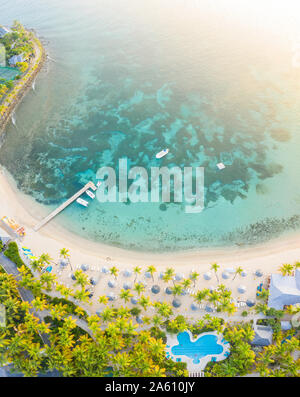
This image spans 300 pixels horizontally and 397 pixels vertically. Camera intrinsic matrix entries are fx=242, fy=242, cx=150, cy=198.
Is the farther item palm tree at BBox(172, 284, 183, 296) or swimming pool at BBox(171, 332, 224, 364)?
palm tree at BBox(172, 284, 183, 296)

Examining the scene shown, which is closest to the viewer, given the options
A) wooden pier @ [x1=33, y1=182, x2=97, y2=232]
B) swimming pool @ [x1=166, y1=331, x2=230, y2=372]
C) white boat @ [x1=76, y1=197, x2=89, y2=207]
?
swimming pool @ [x1=166, y1=331, x2=230, y2=372]

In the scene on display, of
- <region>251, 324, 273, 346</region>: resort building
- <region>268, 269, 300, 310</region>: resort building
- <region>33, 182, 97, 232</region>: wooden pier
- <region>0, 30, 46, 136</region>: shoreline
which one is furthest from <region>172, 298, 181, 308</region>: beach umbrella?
<region>0, 30, 46, 136</region>: shoreline

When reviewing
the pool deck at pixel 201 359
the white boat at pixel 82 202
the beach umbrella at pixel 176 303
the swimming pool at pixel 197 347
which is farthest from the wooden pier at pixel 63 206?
the swimming pool at pixel 197 347

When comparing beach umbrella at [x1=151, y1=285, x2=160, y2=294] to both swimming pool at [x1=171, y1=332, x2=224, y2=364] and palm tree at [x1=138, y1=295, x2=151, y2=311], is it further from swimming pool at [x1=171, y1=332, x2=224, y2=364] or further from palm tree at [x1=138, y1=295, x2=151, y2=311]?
swimming pool at [x1=171, y1=332, x2=224, y2=364]

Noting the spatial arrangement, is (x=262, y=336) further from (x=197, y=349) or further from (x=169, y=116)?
(x=169, y=116)

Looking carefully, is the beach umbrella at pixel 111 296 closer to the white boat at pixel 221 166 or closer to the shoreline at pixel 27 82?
the white boat at pixel 221 166

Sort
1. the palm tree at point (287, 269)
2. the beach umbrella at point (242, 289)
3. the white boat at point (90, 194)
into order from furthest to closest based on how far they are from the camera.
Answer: the white boat at point (90, 194) → the beach umbrella at point (242, 289) → the palm tree at point (287, 269)

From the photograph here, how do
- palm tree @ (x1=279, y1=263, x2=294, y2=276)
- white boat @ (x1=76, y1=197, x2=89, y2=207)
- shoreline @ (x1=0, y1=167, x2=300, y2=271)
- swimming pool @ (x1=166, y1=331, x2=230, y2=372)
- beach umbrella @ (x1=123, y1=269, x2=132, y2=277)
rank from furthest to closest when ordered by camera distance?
white boat @ (x1=76, y1=197, x2=89, y2=207)
shoreline @ (x1=0, y1=167, x2=300, y2=271)
beach umbrella @ (x1=123, y1=269, x2=132, y2=277)
palm tree @ (x1=279, y1=263, x2=294, y2=276)
swimming pool @ (x1=166, y1=331, x2=230, y2=372)
